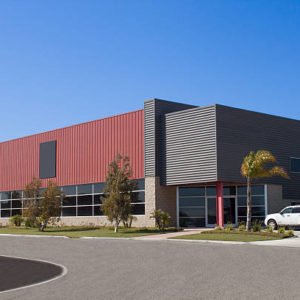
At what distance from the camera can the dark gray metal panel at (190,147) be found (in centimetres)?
3266

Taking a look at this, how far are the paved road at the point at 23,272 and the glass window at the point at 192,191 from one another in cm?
2082

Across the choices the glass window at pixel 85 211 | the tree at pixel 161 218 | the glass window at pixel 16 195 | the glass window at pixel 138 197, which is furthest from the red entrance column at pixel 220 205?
the glass window at pixel 16 195

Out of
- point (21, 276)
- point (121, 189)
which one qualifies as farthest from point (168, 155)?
point (21, 276)

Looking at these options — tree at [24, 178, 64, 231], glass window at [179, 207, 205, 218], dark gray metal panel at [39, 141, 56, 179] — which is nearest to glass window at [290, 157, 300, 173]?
glass window at [179, 207, 205, 218]

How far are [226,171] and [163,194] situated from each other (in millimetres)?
5296

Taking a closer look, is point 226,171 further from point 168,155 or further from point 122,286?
point 122,286

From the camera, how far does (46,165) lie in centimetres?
4534

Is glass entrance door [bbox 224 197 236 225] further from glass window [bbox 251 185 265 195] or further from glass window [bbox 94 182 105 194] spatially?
glass window [bbox 94 182 105 194]

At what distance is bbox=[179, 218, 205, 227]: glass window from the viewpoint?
1382 inches

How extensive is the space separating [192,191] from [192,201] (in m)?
0.73

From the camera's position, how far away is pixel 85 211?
40625 millimetres

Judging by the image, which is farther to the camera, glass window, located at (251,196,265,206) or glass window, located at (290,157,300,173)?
glass window, located at (290,157,300,173)

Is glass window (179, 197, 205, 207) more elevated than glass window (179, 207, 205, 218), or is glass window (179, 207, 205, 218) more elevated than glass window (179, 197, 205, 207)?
glass window (179, 197, 205, 207)

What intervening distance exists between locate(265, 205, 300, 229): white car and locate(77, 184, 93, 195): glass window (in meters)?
15.7
